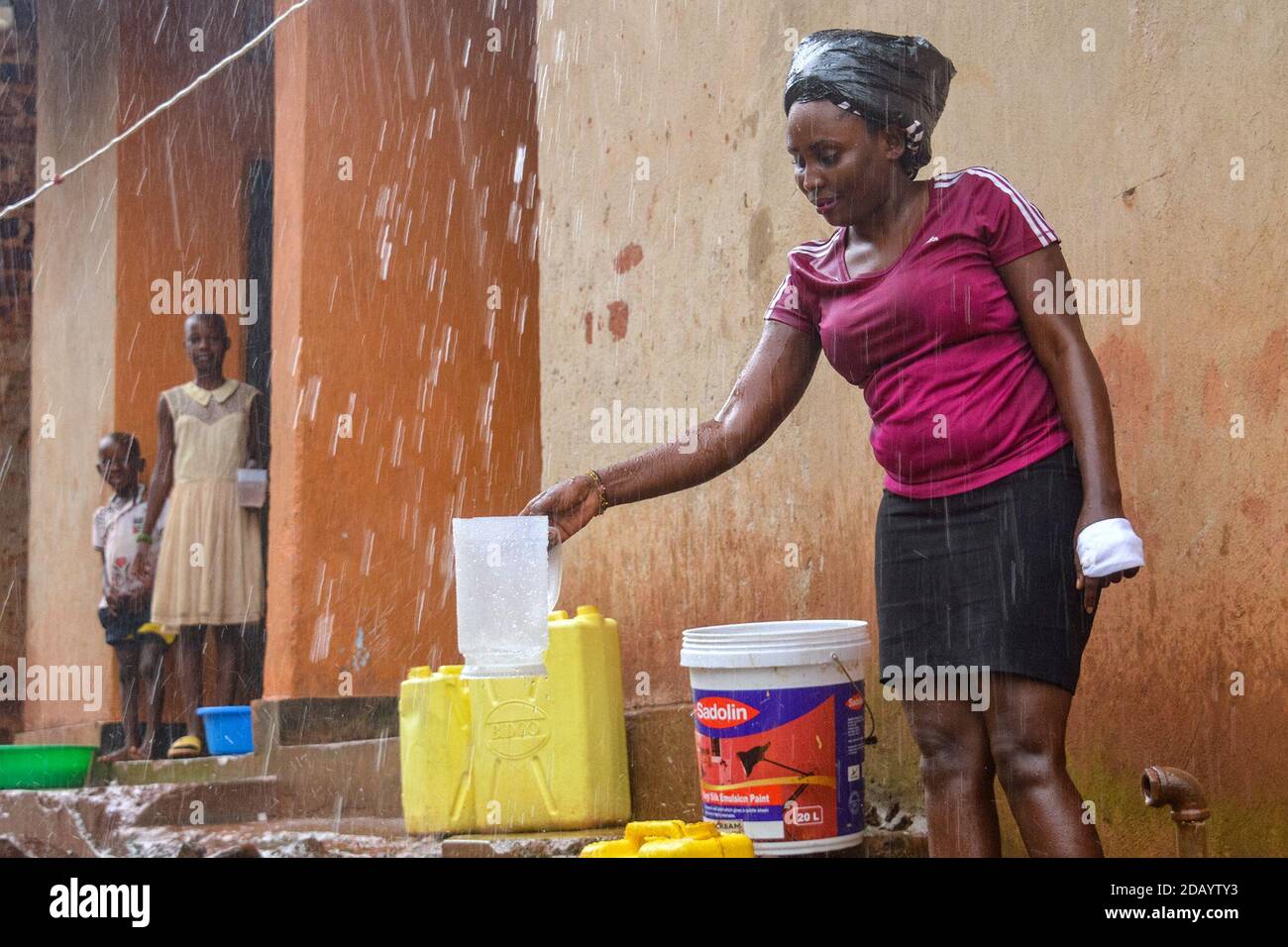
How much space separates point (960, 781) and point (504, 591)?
3.36 feet

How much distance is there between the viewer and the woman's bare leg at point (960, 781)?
3059 millimetres

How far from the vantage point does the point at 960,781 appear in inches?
121

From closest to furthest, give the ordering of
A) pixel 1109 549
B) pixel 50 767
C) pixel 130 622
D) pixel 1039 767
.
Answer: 1. pixel 1109 549
2. pixel 1039 767
3. pixel 50 767
4. pixel 130 622

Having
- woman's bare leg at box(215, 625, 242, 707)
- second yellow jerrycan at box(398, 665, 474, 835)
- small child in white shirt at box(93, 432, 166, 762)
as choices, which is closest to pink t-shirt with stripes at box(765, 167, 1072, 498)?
second yellow jerrycan at box(398, 665, 474, 835)

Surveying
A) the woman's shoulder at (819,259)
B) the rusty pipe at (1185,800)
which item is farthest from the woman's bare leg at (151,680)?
the rusty pipe at (1185,800)

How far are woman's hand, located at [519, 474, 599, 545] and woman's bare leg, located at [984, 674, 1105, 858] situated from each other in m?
0.96

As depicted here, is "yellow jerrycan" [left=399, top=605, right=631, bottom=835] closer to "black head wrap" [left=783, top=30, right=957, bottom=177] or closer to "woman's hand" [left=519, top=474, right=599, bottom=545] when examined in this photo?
"woman's hand" [left=519, top=474, right=599, bottom=545]

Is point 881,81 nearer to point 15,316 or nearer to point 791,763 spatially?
point 791,763

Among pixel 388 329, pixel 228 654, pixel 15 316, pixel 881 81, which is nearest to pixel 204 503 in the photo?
pixel 228 654

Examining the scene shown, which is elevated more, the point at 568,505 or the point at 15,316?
the point at 15,316

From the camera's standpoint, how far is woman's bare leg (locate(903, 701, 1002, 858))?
306cm

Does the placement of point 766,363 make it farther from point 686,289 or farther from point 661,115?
point 661,115

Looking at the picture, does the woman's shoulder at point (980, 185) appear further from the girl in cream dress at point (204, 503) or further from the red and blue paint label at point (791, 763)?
the girl in cream dress at point (204, 503)

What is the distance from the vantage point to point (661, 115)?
5.72 m
